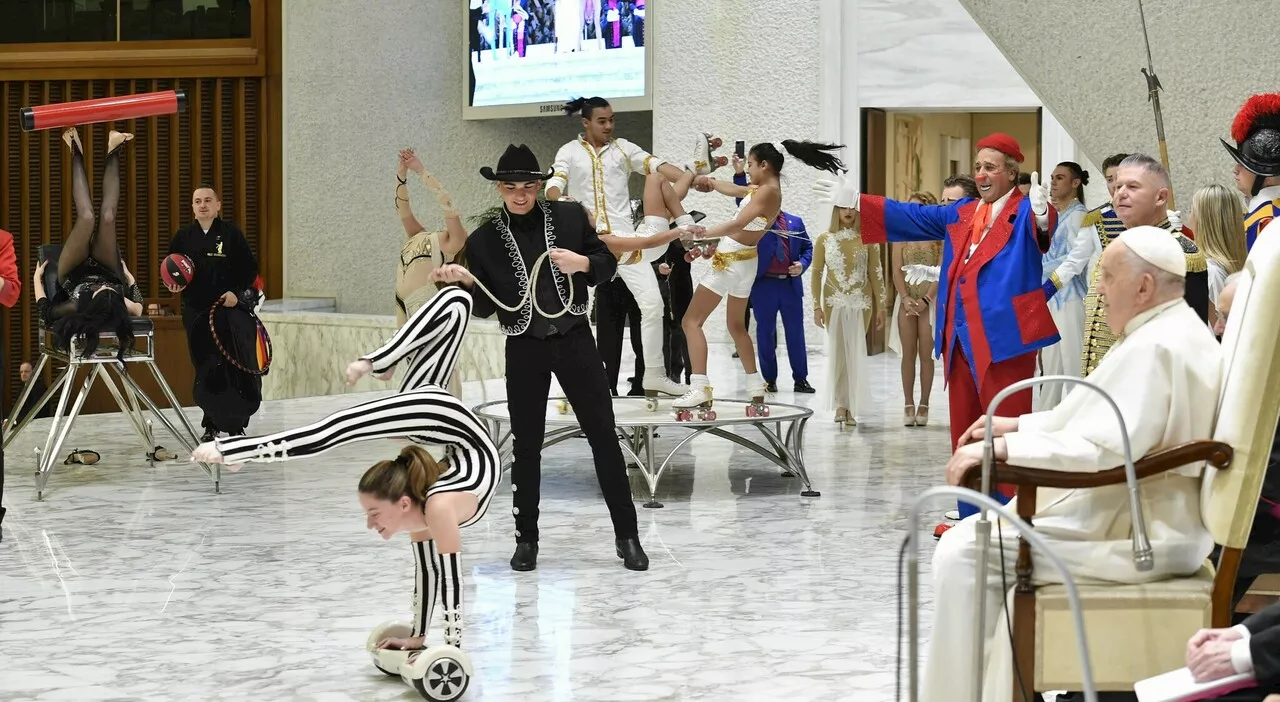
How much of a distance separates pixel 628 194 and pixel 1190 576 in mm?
5272

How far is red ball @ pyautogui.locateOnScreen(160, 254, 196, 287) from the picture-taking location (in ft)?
24.5

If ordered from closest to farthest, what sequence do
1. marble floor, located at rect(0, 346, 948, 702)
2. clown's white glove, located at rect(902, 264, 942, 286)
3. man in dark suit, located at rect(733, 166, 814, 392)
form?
marble floor, located at rect(0, 346, 948, 702) < clown's white glove, located at rect(902, 264, 942, 286) < man in dark suit, located at rect(733, 166, 814, 392)

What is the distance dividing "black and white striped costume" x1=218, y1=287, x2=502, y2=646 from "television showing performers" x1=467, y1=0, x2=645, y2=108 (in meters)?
9.74

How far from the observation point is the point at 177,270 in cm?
750

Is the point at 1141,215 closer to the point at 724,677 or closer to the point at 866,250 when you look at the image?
the point at 724,677

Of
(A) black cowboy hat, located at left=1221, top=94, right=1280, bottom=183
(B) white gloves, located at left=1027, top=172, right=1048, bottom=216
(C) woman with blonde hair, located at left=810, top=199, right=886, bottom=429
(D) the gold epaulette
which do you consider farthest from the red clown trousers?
(C) woman with blonde hair, located at left=810, top=199, right=886, bottom=429

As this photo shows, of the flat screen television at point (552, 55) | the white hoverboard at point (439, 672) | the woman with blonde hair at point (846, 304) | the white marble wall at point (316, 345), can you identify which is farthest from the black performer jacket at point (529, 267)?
the white marble wall at point (316, 345)

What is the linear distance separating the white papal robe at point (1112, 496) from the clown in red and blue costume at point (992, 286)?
6.68ft

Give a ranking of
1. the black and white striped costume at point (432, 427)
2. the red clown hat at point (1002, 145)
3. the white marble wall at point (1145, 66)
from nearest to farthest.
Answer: the black and white striped costume at point (432, 427)
the red clown hat at point (1002, 145)
the white marble wall at point (1145, 66)

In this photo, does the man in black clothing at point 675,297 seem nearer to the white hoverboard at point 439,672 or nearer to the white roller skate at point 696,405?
the white roller skate at point 696,405

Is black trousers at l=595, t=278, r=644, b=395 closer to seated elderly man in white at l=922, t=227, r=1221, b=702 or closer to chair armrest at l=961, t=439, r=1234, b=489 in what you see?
seated elderly man in white at l=922, t=227, r=1221, b=702

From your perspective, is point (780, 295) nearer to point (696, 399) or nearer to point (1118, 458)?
point (696, 399)

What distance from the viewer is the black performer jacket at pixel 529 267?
4.98 m

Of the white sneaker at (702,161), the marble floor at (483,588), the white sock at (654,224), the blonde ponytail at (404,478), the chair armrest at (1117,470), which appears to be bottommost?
the marble floor at (483,588)
